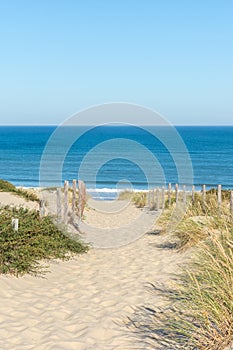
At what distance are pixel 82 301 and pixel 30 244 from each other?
2339 mm

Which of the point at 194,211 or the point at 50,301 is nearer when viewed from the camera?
the point at 50,301

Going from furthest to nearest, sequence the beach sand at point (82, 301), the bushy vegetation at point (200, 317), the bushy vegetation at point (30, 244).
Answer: the bushy vegetation at point (30, 244)
the beach sand at point (82, 301)
the bushy vegetation at point (200, 317)

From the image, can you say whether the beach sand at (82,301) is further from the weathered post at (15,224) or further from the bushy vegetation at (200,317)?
the weathered post at (15,224)

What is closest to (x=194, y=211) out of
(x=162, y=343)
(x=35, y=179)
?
(x=162, y=343)

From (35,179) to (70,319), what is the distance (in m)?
50.2

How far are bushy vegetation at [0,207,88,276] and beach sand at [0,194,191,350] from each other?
224 millimetres

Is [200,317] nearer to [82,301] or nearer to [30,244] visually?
[82,301]

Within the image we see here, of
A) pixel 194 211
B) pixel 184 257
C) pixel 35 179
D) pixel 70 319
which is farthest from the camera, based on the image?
pixel 35 179

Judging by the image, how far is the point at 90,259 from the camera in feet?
37.7

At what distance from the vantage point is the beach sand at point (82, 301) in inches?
242

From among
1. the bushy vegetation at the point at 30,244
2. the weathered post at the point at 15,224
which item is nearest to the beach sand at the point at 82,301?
the bushy vegetation at the point at 30,244

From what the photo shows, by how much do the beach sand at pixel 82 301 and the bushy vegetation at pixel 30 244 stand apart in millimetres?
224

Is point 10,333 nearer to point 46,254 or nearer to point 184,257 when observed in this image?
point 46,254

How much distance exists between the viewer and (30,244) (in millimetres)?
9844
